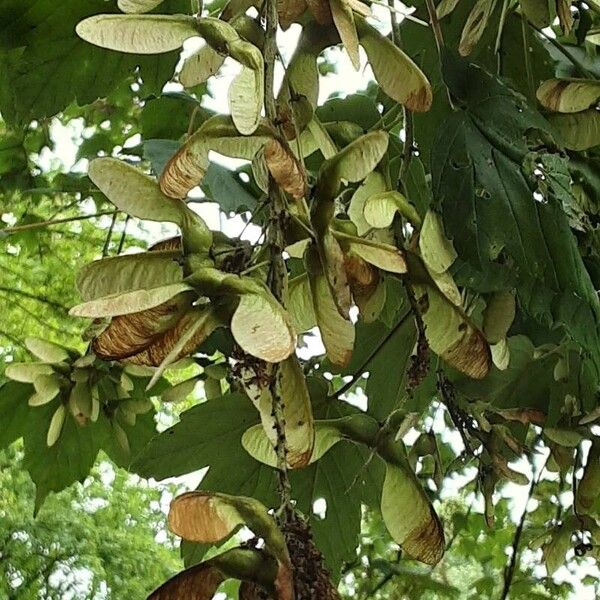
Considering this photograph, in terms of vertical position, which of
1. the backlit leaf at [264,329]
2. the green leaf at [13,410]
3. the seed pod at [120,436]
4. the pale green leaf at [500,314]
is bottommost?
the green leaf at [13,410]

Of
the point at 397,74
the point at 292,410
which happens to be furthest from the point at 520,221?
the point at 292,410

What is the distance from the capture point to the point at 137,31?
0.46m

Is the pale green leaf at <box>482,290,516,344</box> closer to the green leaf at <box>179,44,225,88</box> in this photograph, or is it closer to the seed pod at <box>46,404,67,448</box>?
the green leaf at <box>179,44,225,88</box>

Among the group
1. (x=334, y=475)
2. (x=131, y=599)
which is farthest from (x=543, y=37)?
(x=131, y=599)

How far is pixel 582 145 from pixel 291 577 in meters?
0.47

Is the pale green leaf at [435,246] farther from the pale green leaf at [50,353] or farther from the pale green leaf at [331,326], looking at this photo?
the pale green leaf at [50,353]

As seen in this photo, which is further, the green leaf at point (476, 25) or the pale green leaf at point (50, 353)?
the pale green leaf at point (50, 353)

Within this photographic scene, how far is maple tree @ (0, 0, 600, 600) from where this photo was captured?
17.5 inches

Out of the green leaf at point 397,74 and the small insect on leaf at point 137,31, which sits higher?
the small insect on leaf at point 137,31

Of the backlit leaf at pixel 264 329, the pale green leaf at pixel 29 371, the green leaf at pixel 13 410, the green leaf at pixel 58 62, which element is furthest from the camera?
the green leaf at pixel 13 410

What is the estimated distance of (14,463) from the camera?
262 cm

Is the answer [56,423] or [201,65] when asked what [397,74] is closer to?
[201,65]

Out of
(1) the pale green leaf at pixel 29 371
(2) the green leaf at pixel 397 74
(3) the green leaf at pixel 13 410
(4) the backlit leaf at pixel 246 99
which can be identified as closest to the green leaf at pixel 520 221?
(2) the green leaf at pixel 397 74

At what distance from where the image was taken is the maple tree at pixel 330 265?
0.44 m
